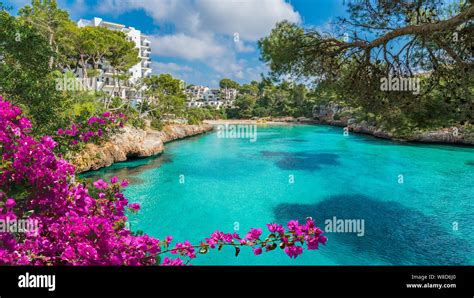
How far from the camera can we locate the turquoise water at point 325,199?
818 cm

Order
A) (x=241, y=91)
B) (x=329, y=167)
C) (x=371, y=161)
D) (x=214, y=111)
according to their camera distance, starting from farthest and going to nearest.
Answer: (x=241, y=91) → (x=214, y=111) → (x=371, y=161) → (x=329, y=167)

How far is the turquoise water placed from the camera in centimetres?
818

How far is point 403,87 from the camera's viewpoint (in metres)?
7.31

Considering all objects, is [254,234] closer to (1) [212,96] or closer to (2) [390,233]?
(2) [390,233]

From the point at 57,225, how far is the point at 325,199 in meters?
11.6

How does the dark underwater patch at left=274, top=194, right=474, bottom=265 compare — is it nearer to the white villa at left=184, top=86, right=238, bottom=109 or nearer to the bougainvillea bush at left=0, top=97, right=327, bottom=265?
the bougainvillea bush at left=0, top=97, right=327, bottom=265

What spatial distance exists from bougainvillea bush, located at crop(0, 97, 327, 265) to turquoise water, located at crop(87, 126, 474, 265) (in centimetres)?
544

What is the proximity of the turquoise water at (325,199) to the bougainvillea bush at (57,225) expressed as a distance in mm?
5444

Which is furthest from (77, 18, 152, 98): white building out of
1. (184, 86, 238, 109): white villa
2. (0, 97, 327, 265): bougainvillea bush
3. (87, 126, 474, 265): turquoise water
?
(0, 97, 327, 265): bougainvillea bush

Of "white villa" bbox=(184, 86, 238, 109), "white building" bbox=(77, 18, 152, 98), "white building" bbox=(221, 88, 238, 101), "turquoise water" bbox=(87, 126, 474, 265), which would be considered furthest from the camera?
"white building" bbox=(221, 88, 238, 101)

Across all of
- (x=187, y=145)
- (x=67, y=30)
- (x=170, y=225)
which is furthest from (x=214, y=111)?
(x=170, y=225)

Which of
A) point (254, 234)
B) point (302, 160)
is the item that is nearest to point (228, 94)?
point (302, 160)
